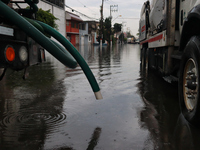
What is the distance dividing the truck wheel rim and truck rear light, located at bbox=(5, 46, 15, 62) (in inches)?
90.9

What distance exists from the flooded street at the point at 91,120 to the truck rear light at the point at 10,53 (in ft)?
3.18

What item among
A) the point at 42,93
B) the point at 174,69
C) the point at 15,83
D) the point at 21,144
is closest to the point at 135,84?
the point at 174,69

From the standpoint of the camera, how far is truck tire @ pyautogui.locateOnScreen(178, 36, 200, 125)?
3342mm

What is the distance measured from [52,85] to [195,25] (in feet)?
14.1

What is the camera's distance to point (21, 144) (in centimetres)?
301

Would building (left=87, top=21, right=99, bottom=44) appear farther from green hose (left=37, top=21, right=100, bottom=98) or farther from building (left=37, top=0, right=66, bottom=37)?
green hose (left=37, top=21, right=100, bottom=98)

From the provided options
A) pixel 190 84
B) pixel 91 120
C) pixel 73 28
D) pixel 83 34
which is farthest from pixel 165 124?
pixel 83 34

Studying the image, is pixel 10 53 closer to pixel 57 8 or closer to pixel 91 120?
pixel 91 120

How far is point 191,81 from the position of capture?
3576mm

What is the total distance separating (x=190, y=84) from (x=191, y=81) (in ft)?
0.16

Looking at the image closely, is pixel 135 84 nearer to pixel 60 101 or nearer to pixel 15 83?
pixel 60 101

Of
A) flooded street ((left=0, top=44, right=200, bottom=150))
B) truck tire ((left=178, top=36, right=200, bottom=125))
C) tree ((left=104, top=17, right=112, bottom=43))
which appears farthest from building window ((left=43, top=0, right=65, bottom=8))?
truck tire ((left=178, top=36, right=200, bottom=125))

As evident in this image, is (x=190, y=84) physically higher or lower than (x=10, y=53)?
lower

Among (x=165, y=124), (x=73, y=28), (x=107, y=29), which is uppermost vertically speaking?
(x=107, y=29)
